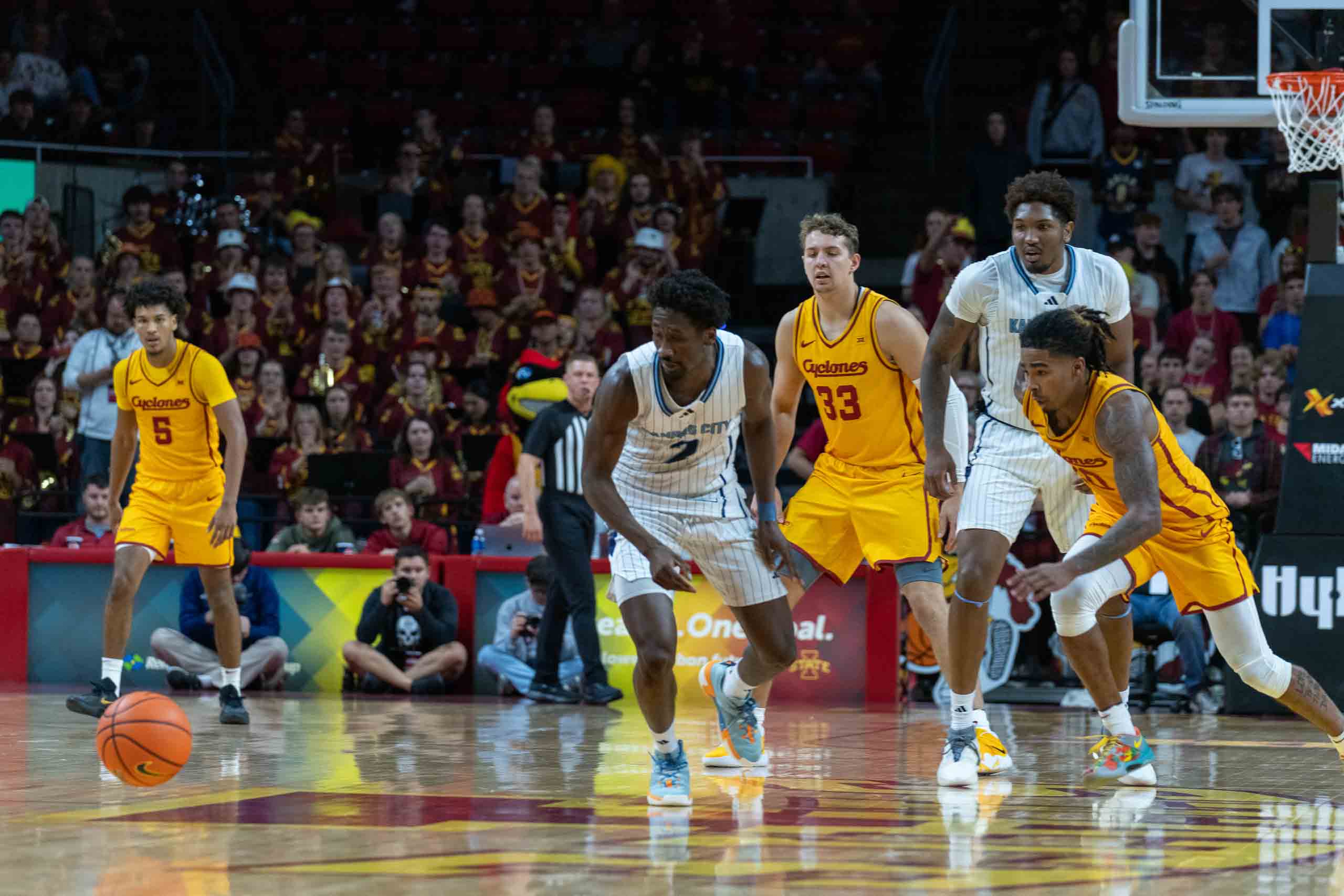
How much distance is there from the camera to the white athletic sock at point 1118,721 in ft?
23.1

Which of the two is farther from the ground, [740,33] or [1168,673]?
[740,33]

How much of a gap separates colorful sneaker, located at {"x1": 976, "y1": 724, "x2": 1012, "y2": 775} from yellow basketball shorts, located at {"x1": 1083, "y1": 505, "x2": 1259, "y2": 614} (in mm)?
985

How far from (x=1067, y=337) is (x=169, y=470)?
512cm

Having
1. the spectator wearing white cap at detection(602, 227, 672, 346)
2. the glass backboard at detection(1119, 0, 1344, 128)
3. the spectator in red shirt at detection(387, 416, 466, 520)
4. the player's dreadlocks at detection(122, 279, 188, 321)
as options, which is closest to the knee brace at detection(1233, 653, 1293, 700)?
the glass backboard at detection(1119, 0, 1344, 128)

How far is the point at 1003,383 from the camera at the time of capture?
7262mm

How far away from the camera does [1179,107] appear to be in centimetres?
1012

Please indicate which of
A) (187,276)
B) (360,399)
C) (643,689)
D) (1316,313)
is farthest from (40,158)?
(643,689)

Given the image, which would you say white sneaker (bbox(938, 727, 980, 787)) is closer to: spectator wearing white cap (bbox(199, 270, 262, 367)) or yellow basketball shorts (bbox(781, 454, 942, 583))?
yellow basketball shorts (bbox(781, 454, 942, 583))

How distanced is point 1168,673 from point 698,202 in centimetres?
707

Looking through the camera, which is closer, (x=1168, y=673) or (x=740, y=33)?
(x=1168, y=673)

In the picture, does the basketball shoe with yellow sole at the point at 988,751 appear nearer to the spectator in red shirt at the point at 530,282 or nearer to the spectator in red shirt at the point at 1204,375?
the spectator in red shirt at the point at 1204,375

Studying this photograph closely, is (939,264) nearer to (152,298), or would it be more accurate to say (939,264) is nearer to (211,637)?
(211,637)

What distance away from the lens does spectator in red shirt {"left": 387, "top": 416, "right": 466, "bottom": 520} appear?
43.5ft

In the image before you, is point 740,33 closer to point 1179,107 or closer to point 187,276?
point 187,276
